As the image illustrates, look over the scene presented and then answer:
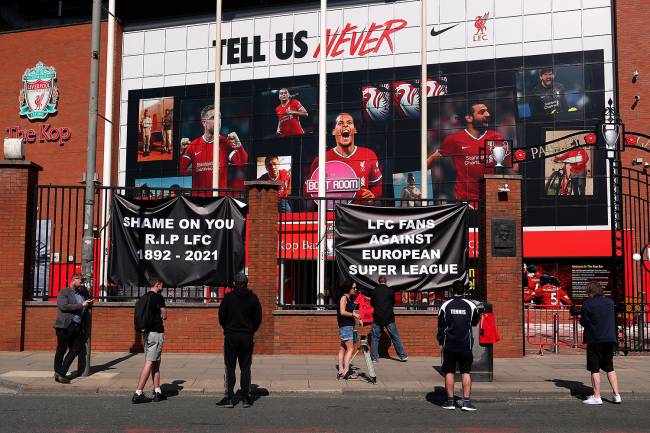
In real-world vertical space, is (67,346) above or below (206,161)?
below

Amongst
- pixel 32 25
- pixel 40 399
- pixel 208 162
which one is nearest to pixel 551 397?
pixel 40 399

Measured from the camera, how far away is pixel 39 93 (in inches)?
1448

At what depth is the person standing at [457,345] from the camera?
9.11 meters

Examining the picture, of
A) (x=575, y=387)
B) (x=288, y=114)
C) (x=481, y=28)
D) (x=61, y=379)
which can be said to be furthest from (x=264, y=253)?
(x=481, y=28)

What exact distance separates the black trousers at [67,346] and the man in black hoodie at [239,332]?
3.04 meters

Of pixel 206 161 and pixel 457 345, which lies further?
pixel 206 161

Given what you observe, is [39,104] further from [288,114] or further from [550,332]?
[550,332]

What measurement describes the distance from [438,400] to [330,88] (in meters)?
24.7

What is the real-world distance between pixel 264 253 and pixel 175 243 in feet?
6.90

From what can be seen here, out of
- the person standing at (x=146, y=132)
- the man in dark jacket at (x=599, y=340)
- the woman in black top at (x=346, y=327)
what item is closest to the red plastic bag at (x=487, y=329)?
the man in dark jacket at (x=599, y=340)

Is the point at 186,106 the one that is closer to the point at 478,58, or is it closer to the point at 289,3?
the point at 289,3

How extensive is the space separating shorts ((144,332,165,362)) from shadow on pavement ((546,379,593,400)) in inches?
256

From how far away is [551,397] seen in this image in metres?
10.3

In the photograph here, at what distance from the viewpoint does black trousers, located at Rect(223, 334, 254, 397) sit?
9.04 metres
